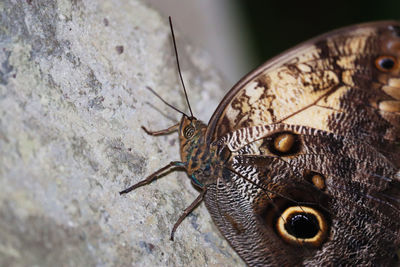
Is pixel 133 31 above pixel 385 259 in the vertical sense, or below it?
above

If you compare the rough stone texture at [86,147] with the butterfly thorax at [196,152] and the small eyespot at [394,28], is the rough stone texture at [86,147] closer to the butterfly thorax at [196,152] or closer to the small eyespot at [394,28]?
the butterfly thorax at [196,152]

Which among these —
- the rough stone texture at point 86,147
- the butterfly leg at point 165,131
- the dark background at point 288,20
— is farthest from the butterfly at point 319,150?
the dark background at point 288,20

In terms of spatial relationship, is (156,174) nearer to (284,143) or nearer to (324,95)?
(284,143)

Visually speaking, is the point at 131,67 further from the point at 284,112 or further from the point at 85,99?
the point at 284,112

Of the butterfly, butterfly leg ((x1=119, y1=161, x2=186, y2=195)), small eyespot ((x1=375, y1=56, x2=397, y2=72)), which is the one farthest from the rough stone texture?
small eyespot ((x1=375, y1=56, x2=397, y2=72))

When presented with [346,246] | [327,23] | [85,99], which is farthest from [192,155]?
[327,23]

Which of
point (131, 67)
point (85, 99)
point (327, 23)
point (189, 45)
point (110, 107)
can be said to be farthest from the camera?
point (327, 23)

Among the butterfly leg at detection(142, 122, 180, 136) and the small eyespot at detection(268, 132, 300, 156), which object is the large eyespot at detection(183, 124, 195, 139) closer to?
the butterfly leg at detection(142, 122, 180, 136)
